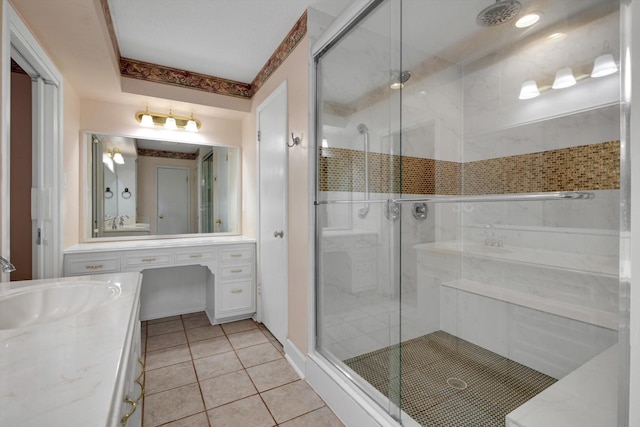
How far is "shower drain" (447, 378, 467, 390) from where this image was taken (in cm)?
176

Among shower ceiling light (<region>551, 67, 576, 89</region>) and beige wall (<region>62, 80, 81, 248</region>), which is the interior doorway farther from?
shower ceiling light (<region>551, 67, 576, 89</region>)

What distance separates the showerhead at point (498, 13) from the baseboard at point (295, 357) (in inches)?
96.5

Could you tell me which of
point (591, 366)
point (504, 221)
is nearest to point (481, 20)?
point (504, 221)

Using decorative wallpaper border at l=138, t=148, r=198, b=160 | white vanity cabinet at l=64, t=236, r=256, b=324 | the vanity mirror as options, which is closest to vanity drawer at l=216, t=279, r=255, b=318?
white vanity cabinet at l=64, t=236, r=256, b=324

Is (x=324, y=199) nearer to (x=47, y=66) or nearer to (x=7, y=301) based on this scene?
(x=7, y=301)

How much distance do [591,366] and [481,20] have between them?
1940mm

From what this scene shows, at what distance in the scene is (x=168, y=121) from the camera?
2939mm

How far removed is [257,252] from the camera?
292cm

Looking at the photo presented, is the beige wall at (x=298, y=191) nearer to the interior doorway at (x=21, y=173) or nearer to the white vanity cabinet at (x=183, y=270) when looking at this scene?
the white vanity cabinet at (x=183, y=270)

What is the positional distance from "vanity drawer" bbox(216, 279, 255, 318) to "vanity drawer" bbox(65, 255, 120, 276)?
0.87 m

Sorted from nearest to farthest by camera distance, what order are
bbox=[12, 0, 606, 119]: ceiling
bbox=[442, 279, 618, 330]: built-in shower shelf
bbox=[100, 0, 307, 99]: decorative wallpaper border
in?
bbox=[442, 279, 618, 330]: built-in shower shelf → bbox=[12, 0, 606, 119]: ceiling → bbox=[100, 0, 307, 99]: decorative wallpaper border

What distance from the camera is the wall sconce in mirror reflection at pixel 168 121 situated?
2875mm

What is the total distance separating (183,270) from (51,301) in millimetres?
1888

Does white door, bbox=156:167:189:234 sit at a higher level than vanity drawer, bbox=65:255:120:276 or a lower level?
higher
